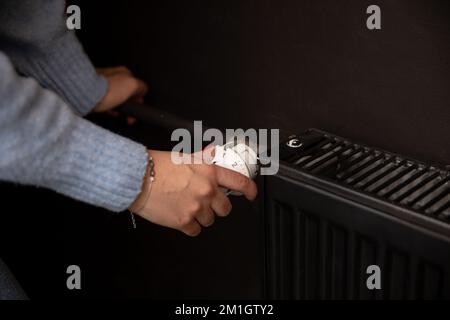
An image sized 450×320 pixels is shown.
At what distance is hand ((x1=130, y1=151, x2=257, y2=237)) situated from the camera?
0.78 metres

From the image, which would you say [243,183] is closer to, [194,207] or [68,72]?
[194,207]

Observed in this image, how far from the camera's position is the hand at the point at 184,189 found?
2.54 ft

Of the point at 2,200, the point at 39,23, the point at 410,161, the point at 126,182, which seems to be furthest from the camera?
the point at 2,200

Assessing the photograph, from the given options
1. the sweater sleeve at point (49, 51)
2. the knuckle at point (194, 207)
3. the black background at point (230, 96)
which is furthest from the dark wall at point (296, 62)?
the knuckle at point (194, 207)

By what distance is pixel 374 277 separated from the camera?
80 centimetres

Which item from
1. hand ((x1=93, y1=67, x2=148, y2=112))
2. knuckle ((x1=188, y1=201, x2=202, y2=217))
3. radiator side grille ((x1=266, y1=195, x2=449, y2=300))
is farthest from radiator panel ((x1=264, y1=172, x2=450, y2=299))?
hand ((x1=93, y1=67, x2=148, y2=112))

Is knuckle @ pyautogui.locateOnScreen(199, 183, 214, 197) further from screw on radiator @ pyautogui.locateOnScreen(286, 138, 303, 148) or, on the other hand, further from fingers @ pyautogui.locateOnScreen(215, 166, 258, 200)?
screw on radiator @ pyautogui.locateOnScreen(286, 138, 303, 148)

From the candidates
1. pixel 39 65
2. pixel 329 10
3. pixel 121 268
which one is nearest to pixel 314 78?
pixel 329 10

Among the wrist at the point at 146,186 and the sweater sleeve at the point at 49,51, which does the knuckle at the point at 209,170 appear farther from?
the sweater sleeve at the point at 49,51

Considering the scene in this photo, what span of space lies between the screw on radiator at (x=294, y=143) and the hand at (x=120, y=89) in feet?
1.08

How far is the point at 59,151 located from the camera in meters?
0.72

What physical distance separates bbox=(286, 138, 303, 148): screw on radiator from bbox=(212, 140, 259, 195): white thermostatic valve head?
0.07 metres
